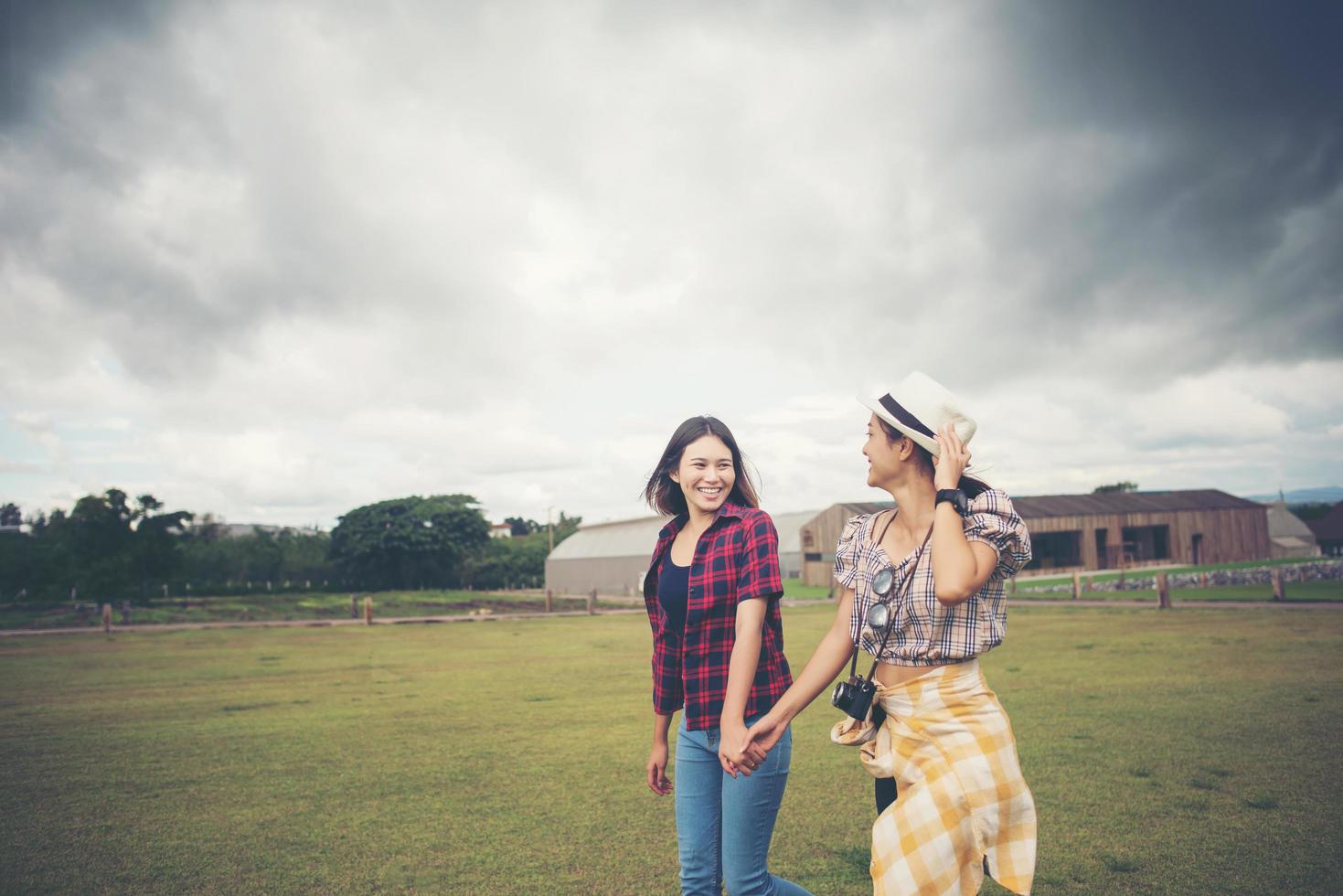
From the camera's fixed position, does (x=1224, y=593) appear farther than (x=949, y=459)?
Yes

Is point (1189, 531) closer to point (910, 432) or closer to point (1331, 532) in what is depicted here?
point (1331, 532)

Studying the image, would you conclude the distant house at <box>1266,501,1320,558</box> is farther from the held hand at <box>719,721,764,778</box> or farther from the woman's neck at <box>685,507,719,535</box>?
the held hand at <box>719,721,764,778</box>

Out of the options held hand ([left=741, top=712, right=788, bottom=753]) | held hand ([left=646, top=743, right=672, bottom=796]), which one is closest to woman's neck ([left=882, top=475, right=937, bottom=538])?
held hand ([left=741, top=712, right=788, bottom=753])

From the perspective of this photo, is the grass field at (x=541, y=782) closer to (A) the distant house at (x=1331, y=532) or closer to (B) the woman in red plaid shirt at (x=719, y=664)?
(B) the woman in red plaid shirt at (x=719, y=664)

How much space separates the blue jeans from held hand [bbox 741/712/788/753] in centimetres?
6

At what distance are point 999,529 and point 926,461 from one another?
0.40m

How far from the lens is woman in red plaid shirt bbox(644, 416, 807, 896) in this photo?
2678 millimetres

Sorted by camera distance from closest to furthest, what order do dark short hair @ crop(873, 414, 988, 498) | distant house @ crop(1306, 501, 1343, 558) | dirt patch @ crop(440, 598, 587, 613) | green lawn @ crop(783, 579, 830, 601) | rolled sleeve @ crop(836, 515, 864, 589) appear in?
dark short hair @ crop(873, 414, 988, 498), rolled sleeve @ crop(836, 515, 864, 589), green lawn @ crop(783, 579, 830, 601), dirt patch @ crop(440, 598, 587, 613), distant house @ crop(1306, 501, 1343, 558)

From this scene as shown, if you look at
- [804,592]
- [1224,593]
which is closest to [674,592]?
[1224,593]

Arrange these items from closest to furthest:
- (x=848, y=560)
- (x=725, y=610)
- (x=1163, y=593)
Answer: (x=848, y=560) → (x=725, y=610) → (x=1163, y=593)

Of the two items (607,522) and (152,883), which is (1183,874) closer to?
(152,883)

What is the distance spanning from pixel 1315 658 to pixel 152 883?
14276 mm

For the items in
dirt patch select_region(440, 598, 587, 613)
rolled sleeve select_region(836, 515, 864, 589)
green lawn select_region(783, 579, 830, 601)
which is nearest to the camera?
rolled sleeve select_region(836, 515, 864, 589)

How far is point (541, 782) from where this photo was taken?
21.3 ft
